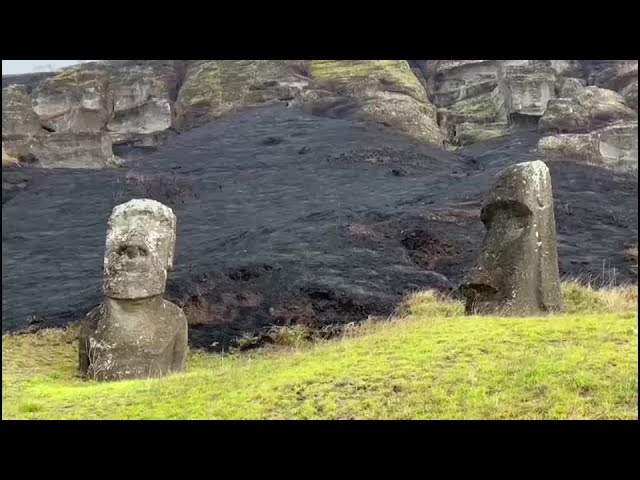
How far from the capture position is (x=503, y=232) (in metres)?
13.3

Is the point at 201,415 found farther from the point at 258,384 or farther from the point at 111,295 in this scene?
the point at 111,295

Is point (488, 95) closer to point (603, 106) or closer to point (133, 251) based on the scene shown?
point (603, 106)

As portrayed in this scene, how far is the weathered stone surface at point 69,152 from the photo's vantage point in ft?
106

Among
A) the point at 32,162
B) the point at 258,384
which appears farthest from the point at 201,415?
the point at 32,162

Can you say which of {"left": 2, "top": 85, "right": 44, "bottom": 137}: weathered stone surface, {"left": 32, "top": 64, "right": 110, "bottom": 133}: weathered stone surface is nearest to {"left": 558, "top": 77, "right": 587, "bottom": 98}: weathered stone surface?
{"left": 32, "top": 64, "right": 110, "bottom": 133}: weathered stone surface

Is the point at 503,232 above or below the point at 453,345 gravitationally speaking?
above

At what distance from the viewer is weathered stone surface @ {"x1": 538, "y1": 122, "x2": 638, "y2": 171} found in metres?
29.9

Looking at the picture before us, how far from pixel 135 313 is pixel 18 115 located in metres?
27.0

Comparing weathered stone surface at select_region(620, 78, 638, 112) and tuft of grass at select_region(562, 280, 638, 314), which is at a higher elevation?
weathered stone surface at select_region(620, 78, 638, 112)

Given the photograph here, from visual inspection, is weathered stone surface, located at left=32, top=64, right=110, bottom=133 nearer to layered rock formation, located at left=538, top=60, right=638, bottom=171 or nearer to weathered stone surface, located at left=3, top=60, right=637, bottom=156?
weathered stone surface, located at left=3, top=60, right=637, bottom=156

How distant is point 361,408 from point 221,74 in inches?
1561

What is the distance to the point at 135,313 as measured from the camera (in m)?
A: 12.4

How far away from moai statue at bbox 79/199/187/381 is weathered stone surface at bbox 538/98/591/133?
2517 centimetres

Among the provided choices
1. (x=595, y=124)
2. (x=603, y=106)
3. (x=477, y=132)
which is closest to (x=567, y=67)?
(x=603, y=106)
